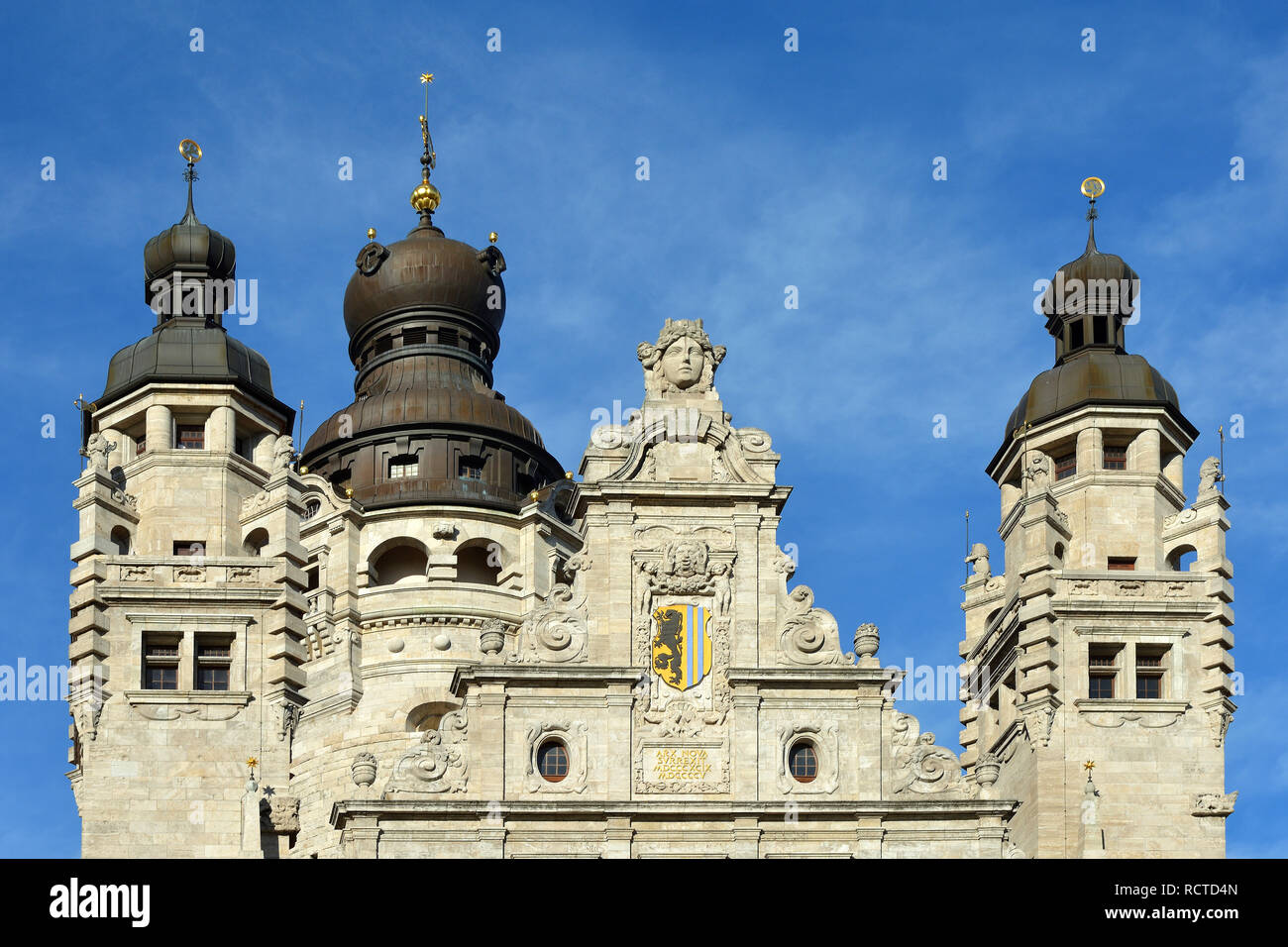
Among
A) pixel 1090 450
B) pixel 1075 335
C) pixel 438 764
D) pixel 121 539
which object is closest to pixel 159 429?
pixel 121 539

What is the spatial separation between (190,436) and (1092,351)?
20978 millimetres

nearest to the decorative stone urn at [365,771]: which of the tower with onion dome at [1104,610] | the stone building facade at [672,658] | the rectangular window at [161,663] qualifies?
the stone building facade at [672,658]

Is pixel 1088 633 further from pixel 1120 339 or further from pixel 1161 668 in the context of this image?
pixel 1120 339

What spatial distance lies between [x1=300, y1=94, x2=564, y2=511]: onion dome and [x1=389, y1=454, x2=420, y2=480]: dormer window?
0.03 metres

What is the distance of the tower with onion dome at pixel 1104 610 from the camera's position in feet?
225

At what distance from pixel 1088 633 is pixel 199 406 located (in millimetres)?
20684

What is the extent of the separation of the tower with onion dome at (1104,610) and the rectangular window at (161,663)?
57.2 feet

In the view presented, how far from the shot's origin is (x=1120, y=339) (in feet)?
243

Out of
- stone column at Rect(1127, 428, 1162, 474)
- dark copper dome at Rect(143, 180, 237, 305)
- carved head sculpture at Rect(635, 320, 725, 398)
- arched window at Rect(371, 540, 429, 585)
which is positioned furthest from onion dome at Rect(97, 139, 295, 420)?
stone column at Rect(1127, 428, 1162, 474)

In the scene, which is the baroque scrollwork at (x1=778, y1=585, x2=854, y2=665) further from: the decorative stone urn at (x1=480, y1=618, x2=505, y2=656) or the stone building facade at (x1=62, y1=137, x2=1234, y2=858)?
the decorative stone urn at (x1=480, y1=618, x2=505, y2=656)

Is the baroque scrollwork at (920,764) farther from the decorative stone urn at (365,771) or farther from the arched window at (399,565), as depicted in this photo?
the arched window at (399,565)

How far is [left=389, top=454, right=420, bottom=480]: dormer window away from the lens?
86062 millimetres
